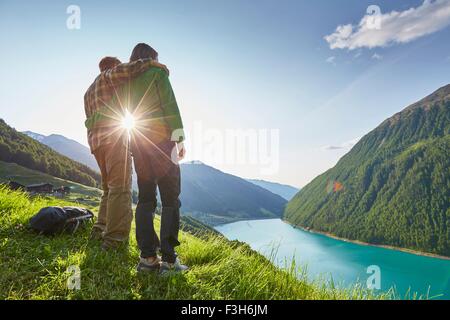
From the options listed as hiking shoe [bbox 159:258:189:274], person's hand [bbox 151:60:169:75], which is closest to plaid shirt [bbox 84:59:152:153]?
person's hand [bbox 151:60:169:75]

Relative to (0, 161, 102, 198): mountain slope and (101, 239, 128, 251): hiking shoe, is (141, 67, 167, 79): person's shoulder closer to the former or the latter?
(101, 239, 128, 251): hiking shoe

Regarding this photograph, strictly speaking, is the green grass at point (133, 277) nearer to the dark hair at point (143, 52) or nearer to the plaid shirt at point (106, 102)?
the plaid shirt at point (106, 102)

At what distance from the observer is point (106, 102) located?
451cm

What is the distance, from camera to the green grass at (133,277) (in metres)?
2.83

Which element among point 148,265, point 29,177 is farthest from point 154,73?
point 29,177

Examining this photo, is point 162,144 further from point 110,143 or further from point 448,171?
point 448,171

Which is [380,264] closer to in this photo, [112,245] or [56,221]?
[112,245]

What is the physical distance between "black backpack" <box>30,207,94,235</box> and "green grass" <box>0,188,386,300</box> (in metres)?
0.35

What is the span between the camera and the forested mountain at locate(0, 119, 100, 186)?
349ft
